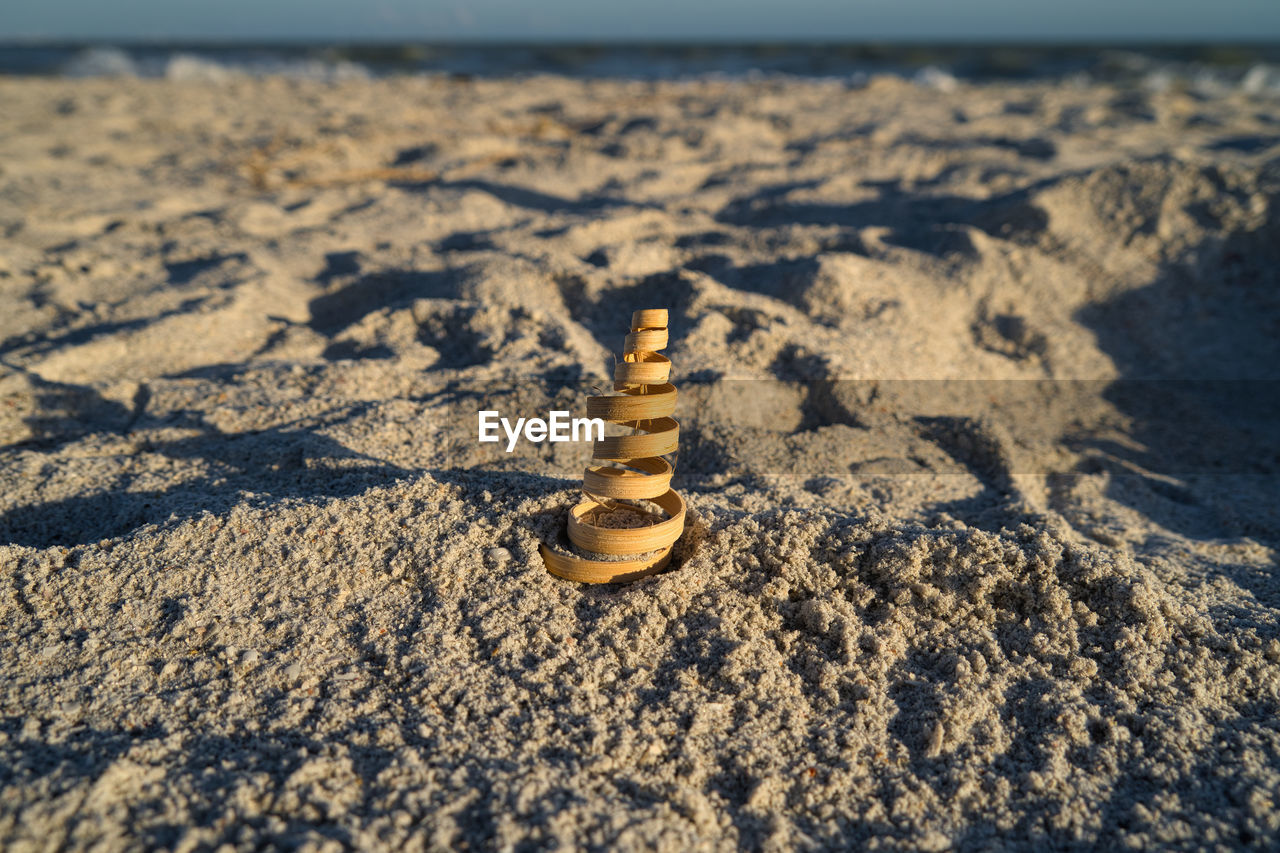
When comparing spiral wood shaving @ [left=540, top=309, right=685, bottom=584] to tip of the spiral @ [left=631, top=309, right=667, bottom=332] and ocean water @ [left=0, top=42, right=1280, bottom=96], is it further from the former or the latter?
ocean water @ [left=0, top=42, right=1280, bottom=96]

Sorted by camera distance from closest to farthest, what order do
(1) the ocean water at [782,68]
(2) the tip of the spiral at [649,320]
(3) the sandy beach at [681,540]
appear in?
(3) the sandy beach at [681,540] → (2) the tip of the spiral at [649,320] → (1) the ocean water at [782,68]

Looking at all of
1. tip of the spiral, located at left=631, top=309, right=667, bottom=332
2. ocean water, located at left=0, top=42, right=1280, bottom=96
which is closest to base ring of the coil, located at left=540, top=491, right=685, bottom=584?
tip of the spiral, located at left=631, top=309, right=667, bottom=332

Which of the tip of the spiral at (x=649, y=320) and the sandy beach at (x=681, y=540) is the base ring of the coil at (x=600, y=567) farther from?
the tip of the spiral at (x=649, y=320)

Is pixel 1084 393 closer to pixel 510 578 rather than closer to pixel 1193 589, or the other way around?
pixel 1193 589

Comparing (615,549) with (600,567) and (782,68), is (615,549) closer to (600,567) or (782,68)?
(600,567)

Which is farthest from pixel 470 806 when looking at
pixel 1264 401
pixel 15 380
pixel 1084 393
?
pixel 1264 401

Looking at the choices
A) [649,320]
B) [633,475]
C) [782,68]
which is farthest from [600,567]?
[782,68]

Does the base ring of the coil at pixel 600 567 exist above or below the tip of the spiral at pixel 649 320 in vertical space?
below

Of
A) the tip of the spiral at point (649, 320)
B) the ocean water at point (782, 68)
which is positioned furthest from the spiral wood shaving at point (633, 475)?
the ocean water at point (782, 68)
